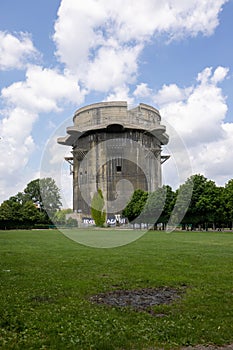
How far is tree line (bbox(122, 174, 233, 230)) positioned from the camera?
68.8 metres

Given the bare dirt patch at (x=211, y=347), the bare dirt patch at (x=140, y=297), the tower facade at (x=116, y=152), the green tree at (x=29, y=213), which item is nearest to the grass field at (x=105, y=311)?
the bare dirt patch at (x=211, y=347)

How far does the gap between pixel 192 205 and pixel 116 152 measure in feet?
151

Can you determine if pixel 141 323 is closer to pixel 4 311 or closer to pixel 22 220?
pixel 4 311

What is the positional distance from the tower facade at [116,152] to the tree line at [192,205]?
73.1 ft

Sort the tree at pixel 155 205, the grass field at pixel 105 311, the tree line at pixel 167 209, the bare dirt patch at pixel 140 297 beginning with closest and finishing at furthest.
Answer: the grass field at pixel 105 311, the bare dirt patch at pixel 140 297, the tree line at pixel 167 209, the tree at pixel 155 205

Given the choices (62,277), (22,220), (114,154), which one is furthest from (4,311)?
(114,154)

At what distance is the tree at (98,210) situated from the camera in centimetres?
9519

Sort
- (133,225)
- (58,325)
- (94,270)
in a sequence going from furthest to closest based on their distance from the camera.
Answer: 1. (133,225)
2. (94,270)
3. (58,325)

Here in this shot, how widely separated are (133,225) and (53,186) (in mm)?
54370

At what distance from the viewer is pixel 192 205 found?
72625 mm

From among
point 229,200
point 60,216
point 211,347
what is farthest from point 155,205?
point 211,347

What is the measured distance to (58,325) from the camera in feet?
31.5

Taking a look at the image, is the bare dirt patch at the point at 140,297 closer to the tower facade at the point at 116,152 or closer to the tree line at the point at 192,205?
the tree line at the point at 192,205

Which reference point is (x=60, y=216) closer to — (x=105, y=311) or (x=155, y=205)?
(x=155, y=205)
